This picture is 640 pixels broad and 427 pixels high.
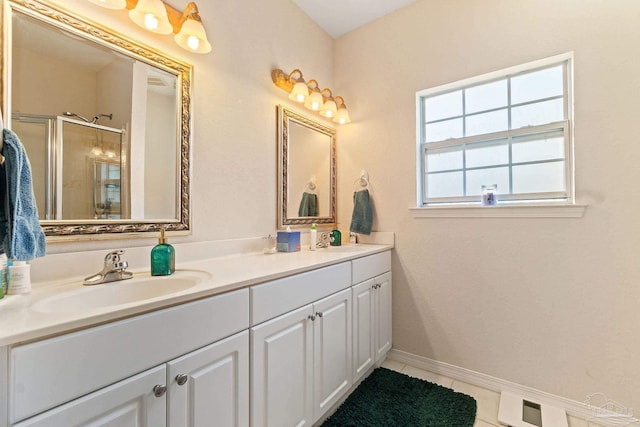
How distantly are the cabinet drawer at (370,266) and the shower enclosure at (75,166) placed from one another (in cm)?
123

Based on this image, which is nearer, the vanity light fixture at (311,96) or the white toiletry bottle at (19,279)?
the white toiletry bottle at (19,279)

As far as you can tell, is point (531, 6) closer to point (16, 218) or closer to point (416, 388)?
point (416, 388)

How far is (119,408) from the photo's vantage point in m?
0.75

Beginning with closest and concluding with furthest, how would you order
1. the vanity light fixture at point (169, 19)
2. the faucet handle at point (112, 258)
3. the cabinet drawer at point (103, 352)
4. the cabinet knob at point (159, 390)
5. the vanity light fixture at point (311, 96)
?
the cabinet drawer at point (103, 352) → the cabinet knob at point (159, 390) → the faucet handle at point (112, 258) → the vanity light fixture at point (169, 19) → the vanity light fixture at point (311, 96)

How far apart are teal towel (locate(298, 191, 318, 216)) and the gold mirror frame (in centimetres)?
88

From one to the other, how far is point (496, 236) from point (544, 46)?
1159mm

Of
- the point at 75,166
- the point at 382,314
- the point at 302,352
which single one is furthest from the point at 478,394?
the point at 75,166

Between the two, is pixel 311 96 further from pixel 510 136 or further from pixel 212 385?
pixel 212 385

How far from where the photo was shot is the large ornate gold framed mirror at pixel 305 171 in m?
1.99

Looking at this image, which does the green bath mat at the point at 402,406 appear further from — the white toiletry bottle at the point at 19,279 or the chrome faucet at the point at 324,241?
the white toiletry bottle at the point at 19,279

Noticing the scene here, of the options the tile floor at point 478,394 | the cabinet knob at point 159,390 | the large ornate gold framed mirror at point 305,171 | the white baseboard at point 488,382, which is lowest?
the tile floor at point 478,394

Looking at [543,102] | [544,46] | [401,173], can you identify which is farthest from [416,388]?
[544,46]

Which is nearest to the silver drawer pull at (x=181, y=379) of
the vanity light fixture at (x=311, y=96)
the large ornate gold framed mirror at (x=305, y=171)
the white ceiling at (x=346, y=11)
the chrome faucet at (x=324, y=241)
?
the large ornate gold framed mirror at (x=305, y=171)

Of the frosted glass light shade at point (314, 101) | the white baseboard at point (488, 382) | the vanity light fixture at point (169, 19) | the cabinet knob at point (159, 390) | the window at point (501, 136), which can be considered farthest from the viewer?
the frosted glass light shade at point (314, 101)
